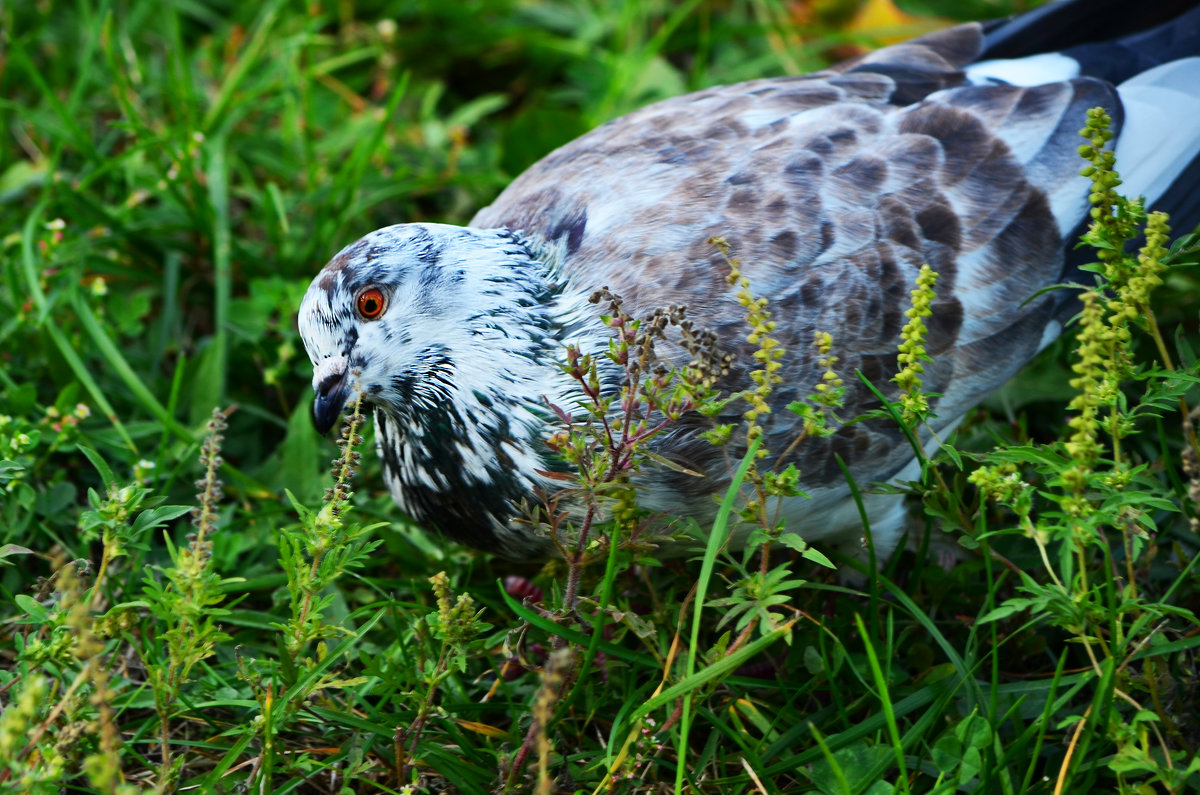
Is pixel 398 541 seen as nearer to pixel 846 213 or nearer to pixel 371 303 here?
pixel 371 303

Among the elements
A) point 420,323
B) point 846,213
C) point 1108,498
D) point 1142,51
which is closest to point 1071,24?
point 1142,51

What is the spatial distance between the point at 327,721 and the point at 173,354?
6.50 ft

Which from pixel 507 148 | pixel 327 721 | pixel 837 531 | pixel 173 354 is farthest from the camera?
pixel 507 148

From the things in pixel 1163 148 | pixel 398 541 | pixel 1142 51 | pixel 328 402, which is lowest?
pixel 398 541

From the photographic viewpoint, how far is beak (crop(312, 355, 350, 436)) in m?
2.80

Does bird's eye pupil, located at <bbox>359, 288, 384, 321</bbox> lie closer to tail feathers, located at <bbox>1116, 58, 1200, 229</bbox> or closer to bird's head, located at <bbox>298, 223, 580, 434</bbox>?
bird's head, located at <bbox>298, 223, 580, 434</bbox>

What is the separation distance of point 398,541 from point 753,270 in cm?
132

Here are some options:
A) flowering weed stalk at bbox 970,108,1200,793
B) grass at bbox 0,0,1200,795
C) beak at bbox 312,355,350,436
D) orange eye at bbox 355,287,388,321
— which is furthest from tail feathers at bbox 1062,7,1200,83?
beak at bbox 312,355,350,436

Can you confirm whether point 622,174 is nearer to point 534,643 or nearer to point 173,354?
point 534,643

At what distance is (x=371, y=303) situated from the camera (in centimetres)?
279

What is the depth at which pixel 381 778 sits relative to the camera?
8.54 feet

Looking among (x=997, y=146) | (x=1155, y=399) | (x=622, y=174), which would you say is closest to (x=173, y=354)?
(x=622, y=174)

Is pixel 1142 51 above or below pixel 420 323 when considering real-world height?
above

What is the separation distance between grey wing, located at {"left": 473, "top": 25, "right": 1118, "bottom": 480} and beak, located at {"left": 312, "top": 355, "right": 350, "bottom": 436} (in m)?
0.66
